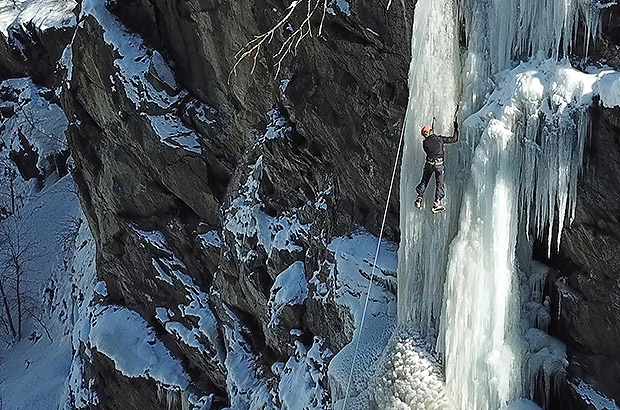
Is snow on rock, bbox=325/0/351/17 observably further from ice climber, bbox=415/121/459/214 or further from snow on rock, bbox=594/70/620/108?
snow on rock, bbox=594/70/620/108

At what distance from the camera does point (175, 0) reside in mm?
13609

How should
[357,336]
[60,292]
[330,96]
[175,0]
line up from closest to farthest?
[357,336] → [330,96] → [175,0] → [60,292]

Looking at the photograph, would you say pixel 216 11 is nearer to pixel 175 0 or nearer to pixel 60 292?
pixel 175 0

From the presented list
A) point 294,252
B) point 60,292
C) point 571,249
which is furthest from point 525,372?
point 60,292

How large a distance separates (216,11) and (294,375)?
599 cm

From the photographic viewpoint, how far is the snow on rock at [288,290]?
11.2m

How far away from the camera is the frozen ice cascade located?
730 centimetres

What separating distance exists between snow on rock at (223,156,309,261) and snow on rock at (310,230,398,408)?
1180 mm

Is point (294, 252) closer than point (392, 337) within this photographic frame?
No

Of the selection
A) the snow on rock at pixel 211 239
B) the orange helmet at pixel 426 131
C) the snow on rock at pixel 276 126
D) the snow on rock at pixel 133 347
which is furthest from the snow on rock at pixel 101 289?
the orange helmet at pixel 426 131

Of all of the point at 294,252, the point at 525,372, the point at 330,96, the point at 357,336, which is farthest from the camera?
the point at 294,252

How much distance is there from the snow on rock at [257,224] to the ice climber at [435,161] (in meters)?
3.88

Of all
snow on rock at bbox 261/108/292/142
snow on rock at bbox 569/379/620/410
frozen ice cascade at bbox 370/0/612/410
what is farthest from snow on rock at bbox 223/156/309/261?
snow on rock at bbox 569/379/620/410

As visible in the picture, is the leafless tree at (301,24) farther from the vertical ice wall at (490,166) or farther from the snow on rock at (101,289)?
the snow on rock at (101,289)
